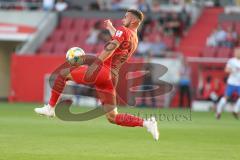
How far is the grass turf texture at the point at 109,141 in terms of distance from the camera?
41.6 feet

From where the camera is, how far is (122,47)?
13.8 metres

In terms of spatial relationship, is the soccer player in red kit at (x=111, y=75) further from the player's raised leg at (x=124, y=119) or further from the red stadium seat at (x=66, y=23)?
the red stadium seat at (x=66, y=23)

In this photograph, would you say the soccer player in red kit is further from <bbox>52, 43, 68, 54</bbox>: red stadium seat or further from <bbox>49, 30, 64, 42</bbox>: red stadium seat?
<bbox>49, 30, 64, 42</bbox>: red stadium seat

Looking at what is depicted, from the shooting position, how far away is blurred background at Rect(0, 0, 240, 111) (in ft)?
108

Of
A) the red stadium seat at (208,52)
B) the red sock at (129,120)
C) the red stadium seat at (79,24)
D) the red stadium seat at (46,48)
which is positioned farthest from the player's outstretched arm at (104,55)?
the red stadium seat at (79,24)

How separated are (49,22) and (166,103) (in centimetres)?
826

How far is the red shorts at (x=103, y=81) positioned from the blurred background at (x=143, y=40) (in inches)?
678

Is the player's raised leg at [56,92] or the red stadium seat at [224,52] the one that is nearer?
the player's raised leg at [56,92]

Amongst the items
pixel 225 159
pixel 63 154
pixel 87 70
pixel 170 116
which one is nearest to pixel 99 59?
pixel 87 70

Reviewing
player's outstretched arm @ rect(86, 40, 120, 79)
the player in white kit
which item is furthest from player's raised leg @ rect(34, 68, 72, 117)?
the player in white kit

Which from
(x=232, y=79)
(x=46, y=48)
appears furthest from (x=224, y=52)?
(x=232, y=79)

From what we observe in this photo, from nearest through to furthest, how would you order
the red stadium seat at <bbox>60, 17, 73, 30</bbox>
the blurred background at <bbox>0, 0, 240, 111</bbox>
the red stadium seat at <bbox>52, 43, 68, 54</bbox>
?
1. the blurred background at <bbox>0, 0, 240, 111</bbox>
2. the red stadium seat at <bbox>52, 43, 68, 54</bbox>
3. the red stadium seat at <bbox>60, 17, 73, 30</bbox>

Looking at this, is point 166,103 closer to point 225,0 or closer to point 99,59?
point 225,0

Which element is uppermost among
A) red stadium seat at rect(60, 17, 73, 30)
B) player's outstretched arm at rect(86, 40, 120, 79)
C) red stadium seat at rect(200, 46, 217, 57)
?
player's outstretched arm at rect(86, 40, 120, 79)
